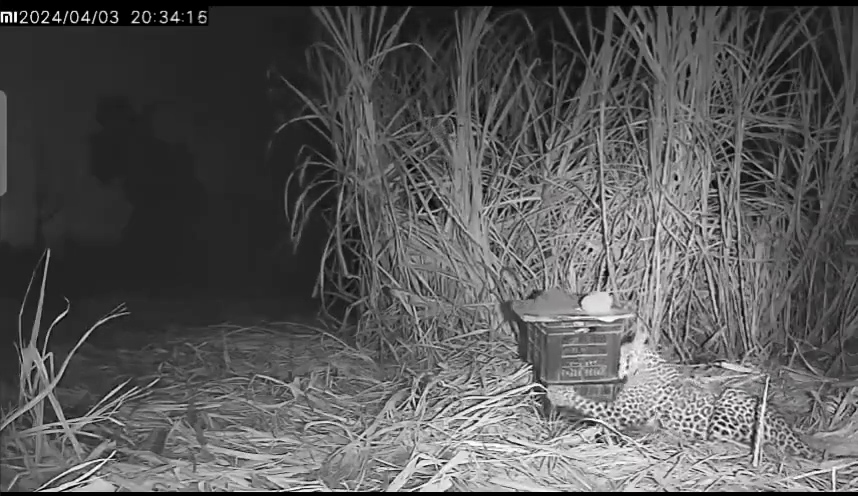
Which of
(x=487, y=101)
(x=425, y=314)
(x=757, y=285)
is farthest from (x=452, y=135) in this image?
(x=757, y=285)

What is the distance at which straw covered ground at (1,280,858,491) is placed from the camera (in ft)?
3.21

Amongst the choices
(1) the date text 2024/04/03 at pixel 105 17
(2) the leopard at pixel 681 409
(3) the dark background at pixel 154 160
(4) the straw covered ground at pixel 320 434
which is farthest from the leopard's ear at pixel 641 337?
(1) the date text 2024/04/03 at pixel 105 17

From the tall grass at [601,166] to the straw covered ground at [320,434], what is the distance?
0.19 metres

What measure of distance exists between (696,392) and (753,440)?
0.12 metres

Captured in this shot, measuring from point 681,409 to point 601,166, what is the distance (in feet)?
1.50

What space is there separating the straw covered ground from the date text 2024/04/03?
49 centimetres

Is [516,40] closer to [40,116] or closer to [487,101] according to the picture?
[487,101]

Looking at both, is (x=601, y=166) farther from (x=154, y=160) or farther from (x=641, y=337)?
(x=154, y=160)

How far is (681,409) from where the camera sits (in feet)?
3.79

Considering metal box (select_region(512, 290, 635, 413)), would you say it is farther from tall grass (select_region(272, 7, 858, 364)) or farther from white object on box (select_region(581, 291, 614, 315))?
tall grass (select_region(272, 7, 858, 364))

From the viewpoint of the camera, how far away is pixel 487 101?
147 cm

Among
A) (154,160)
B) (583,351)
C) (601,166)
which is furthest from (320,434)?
(601,166)

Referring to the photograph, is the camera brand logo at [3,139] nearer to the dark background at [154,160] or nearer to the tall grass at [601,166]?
the dark background at [154,160]

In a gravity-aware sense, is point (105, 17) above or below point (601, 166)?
above
